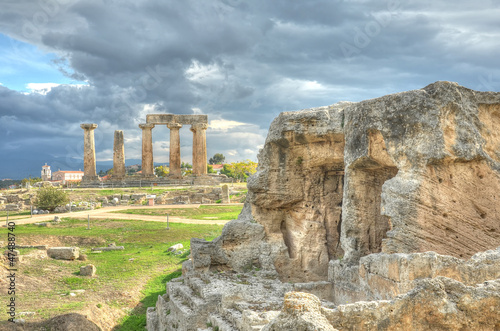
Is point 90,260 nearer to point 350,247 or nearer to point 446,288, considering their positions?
point 350,247

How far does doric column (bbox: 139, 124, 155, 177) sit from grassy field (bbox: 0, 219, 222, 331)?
2496 cm

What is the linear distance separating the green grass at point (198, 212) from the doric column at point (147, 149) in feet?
59.7

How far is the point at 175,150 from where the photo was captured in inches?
2095

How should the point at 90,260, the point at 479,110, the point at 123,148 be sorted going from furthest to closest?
the point at 123,148 → the point at 90,260 → the point at 479,110

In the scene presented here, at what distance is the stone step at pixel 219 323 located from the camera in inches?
353

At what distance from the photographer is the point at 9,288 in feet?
48.6

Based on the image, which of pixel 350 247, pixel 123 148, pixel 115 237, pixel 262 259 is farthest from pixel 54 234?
pixel 123 148

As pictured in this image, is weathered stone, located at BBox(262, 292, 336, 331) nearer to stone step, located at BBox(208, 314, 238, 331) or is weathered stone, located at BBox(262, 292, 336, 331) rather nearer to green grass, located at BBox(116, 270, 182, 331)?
stone step, located at BBox(208, 314, 238, 331)

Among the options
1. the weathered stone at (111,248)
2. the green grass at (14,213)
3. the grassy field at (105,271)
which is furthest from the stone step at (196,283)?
the green grass at (14,213)

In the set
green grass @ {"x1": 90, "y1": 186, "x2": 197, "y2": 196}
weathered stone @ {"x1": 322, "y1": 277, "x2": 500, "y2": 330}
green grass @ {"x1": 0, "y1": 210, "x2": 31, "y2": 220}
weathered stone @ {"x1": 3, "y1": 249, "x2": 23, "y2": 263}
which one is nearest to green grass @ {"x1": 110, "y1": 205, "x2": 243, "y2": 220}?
green grass @ {"x1": 0, "y1": 210, "x2": 31, "y2": 220}

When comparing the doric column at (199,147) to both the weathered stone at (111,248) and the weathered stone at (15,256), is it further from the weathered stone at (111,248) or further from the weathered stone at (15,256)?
the weathered stone at (15,256)

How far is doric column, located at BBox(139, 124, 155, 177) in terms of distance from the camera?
52906 mm

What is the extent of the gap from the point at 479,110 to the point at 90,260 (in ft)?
54.8

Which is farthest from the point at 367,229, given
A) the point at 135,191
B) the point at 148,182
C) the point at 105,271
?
the point at 148,182
